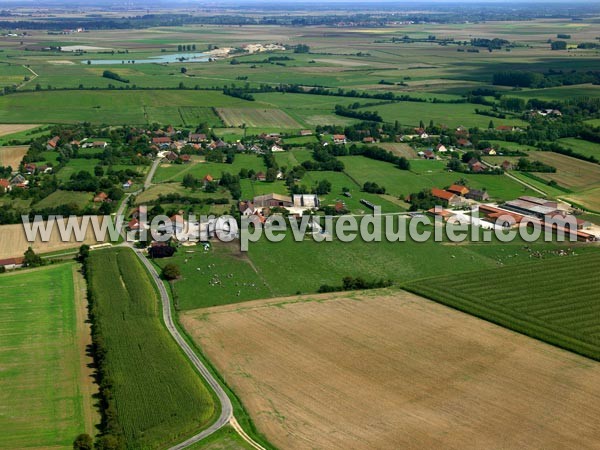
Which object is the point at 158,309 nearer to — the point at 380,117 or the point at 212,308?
the point at 212,308

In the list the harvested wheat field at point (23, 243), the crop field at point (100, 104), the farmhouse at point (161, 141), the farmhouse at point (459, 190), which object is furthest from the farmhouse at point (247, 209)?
the crop field at point (100, 104)

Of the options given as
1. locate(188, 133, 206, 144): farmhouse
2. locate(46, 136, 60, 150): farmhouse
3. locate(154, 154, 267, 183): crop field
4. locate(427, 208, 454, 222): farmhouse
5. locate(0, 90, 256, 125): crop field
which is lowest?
locate(427, 208, 454, 222): farmhouse

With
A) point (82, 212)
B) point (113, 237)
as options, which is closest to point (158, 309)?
point (113, 237)

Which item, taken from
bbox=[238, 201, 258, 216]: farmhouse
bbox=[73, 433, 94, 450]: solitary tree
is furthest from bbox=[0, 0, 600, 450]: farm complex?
bbox=[238, 201, 258, 216]: farmhouse

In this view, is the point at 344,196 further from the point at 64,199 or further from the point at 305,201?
the point at 64,199

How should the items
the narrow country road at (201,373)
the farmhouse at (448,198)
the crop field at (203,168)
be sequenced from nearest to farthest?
the narrow country road at (201,373), the farmhouse at (448,198), the crop field at (203,168)

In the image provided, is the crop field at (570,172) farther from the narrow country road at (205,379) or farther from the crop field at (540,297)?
the narrow country road at (205,379)

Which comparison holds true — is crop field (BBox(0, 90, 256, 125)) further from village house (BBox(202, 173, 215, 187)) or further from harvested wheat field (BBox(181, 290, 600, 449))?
harvested wheat field (BBox(181, 290, 600, 449))
